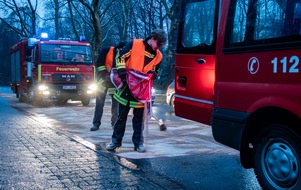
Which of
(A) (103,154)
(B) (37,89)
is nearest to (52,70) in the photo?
(B) (37,89)

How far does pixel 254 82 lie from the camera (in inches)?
Result: 173

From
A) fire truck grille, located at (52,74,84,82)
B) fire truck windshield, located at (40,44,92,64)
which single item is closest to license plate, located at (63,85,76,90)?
fire truck grille, located at (52,74,84,82)

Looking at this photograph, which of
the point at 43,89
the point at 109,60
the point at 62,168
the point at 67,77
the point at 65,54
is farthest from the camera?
the point at 65,54

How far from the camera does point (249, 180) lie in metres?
5.07

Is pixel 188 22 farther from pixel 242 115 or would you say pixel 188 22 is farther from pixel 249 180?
pixel 249 180

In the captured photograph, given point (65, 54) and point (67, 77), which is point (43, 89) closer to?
point (67, 77)

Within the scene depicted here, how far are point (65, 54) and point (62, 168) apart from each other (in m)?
11.5

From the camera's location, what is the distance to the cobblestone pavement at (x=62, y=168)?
4758 mm

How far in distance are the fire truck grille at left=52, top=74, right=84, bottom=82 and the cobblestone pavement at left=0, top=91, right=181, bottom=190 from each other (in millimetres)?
8447

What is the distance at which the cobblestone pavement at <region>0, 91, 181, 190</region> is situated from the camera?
4.76m

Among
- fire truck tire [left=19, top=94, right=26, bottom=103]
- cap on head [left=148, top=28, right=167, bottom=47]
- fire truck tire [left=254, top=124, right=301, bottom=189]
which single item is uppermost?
cap on head [left=148, top=28, right=167, bottom=47]

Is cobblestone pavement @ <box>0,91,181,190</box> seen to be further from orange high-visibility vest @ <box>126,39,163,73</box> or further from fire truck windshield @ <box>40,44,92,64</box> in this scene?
fire truck windshield @ <box>40,44,92,64</box>

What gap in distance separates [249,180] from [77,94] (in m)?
12.2

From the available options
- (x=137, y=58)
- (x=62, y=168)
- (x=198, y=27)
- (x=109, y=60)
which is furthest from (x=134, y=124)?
→ (x=109, y=60)
